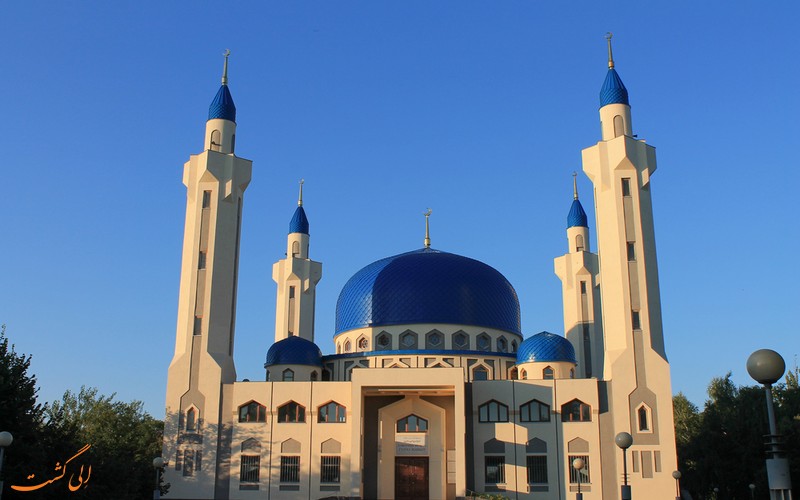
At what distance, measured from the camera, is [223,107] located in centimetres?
4044

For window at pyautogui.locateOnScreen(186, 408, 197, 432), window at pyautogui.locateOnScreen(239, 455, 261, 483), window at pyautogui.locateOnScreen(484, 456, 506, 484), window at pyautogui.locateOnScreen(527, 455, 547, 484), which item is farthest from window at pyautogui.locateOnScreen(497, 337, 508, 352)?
window at pyautogui.locateOnScreen(186, 408, 197, 432)

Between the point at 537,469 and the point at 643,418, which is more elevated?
the point at 643,418

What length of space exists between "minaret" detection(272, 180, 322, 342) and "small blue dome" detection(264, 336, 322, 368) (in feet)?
20.0

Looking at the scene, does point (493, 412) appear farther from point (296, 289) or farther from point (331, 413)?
point (296, 289)

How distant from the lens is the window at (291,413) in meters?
35.3

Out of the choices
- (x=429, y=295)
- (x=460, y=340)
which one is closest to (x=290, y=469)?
(x=460, y=340)

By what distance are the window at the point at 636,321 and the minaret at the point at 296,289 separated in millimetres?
19938

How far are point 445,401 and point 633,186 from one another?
13.4 meters

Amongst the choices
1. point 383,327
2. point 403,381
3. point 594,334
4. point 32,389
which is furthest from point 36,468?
point 594,334

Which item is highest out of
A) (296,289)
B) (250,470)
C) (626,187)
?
(626,187)

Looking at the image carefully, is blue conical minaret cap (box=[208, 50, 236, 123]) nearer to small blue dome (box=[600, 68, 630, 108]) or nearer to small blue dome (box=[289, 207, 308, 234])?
small blue dome (box=[289, 207, 308, 234])

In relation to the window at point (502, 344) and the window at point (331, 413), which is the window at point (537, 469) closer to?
the window at point (331, 413)

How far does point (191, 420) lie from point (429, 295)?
1406cm

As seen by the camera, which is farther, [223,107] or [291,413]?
[223,107]
